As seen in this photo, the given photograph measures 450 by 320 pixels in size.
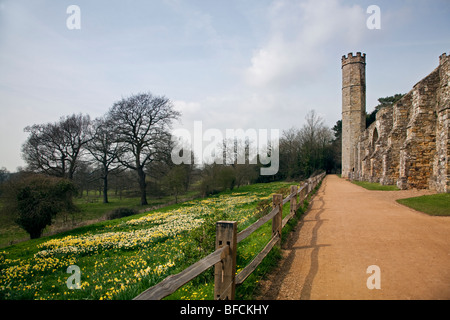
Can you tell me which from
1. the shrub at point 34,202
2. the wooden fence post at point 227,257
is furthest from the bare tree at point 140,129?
the wooden fence post at point 227,257

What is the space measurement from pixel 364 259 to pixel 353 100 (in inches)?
1477

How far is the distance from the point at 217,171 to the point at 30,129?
2043cm

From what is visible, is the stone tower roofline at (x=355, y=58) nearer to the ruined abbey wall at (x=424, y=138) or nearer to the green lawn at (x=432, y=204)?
the ruined abbey wall at (x=424, y=138)

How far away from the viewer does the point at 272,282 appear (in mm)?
4543

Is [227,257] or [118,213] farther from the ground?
[227,257]

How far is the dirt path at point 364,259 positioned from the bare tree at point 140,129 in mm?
22726

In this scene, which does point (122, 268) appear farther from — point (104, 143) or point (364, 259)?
point (104, 143)

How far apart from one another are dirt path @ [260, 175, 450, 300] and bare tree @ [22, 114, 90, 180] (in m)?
27.3

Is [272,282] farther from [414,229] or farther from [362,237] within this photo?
[414,229]

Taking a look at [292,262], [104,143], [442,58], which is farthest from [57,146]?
[442,58]

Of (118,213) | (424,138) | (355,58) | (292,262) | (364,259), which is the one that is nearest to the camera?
(364,259)

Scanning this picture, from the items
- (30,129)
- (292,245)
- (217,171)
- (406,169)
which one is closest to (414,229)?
(292,245)

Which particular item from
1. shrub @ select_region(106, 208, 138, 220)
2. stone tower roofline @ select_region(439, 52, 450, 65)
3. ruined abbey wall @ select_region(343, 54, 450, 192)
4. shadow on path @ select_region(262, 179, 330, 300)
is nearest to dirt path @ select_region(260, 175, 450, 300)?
shadow on path @ select_region(262, 179, 330, 300)

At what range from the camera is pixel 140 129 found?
96.1ft
